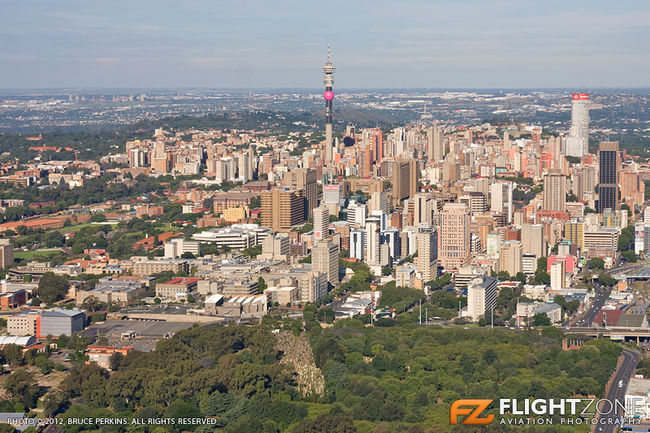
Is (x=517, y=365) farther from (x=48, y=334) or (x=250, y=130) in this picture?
(x=250, y=130)

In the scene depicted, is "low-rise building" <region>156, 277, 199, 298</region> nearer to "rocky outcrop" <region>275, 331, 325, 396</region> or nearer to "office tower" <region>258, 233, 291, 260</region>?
"office tower" <region>258, 233, 291, 260</region>

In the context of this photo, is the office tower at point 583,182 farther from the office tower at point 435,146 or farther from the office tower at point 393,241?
the office tower at point 393,241

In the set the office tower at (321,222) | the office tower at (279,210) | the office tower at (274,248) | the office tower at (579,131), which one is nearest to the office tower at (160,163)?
the office tower at (279,210)

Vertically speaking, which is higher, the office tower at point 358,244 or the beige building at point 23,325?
the office tower at point 358,244

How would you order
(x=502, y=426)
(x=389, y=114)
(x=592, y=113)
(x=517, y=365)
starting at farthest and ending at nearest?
(x=389, y=114) < (x=592, y=113) < (x=517, y=365) < (x=502, y=426)

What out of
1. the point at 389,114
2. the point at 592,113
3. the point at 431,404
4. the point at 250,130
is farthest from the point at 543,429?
the point at 389,114
